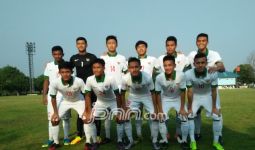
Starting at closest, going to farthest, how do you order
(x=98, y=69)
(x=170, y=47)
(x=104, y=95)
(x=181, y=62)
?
(x=98, y=69) → (x=104, y=95) → (x=170, y=47) → (x=181, y=62)

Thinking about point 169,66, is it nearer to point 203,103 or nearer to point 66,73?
point 203,103

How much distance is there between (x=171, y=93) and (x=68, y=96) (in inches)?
106

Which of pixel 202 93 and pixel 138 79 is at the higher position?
pixel 138 79

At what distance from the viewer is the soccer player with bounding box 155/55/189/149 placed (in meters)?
7.46

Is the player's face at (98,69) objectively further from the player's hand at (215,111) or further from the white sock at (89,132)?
the player's hand at (215,111)

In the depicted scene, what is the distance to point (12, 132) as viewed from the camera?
34.7ft

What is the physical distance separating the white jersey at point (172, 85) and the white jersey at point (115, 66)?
4.31ft

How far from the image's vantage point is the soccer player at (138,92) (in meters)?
7.55

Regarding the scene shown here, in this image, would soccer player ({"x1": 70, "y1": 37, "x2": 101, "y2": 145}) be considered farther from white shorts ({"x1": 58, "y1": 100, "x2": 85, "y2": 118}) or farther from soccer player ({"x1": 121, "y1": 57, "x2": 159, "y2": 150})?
soccer player ({"x1": 121, "y1": 57, "x2": 159, "y2": 150})

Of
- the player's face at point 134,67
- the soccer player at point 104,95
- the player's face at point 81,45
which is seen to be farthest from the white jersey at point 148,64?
the player's face at point 81,45

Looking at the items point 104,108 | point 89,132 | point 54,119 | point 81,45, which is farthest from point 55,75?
point 89,132

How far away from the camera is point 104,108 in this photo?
8.07m

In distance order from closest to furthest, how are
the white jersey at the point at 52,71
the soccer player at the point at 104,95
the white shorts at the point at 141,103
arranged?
1. the soccer player at the point at 104,95
2. the white shorts at the point at 141,103
3. the white jersey at the point at 52,71

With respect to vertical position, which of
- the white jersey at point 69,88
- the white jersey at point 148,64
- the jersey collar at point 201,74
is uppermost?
the white jersey at point 148,64
